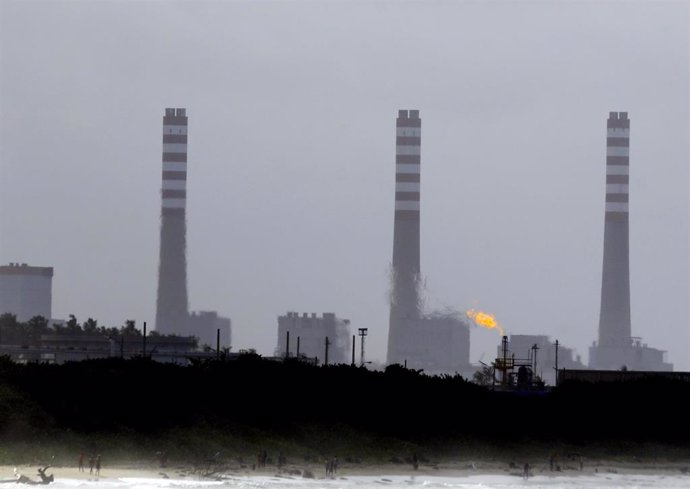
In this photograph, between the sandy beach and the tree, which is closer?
the sandy beach

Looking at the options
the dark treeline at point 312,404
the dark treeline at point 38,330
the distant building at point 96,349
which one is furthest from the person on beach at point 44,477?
the dark treeline at point 38,330

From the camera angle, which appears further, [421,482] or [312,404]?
[312,404]

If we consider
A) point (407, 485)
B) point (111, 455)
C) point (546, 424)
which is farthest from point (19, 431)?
point (546, 424)

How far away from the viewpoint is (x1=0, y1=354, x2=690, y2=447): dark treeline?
4866cm

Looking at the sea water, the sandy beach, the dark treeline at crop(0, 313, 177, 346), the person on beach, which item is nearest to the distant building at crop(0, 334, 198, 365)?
the dark treeline at crop(0, 313, 177, 346)

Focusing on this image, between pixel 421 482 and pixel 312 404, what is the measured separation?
1168 cm

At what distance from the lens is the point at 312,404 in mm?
55062

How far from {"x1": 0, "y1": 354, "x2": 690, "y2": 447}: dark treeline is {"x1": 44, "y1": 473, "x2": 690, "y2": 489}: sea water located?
6.43 meters

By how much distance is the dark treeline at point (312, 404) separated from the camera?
160 ft

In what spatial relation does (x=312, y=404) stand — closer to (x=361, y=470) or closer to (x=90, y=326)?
(x=361, y=470)

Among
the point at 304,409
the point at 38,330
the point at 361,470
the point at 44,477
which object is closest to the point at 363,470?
the point at 361,470

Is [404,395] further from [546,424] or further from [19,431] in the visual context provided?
[19,431]

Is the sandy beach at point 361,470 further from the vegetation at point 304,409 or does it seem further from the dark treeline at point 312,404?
the dark treeline at point 312,404

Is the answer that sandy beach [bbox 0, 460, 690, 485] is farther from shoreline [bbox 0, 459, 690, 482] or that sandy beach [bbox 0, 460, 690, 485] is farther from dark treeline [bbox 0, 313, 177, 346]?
dark treeline [bbox 0, 313, 177, 346]
